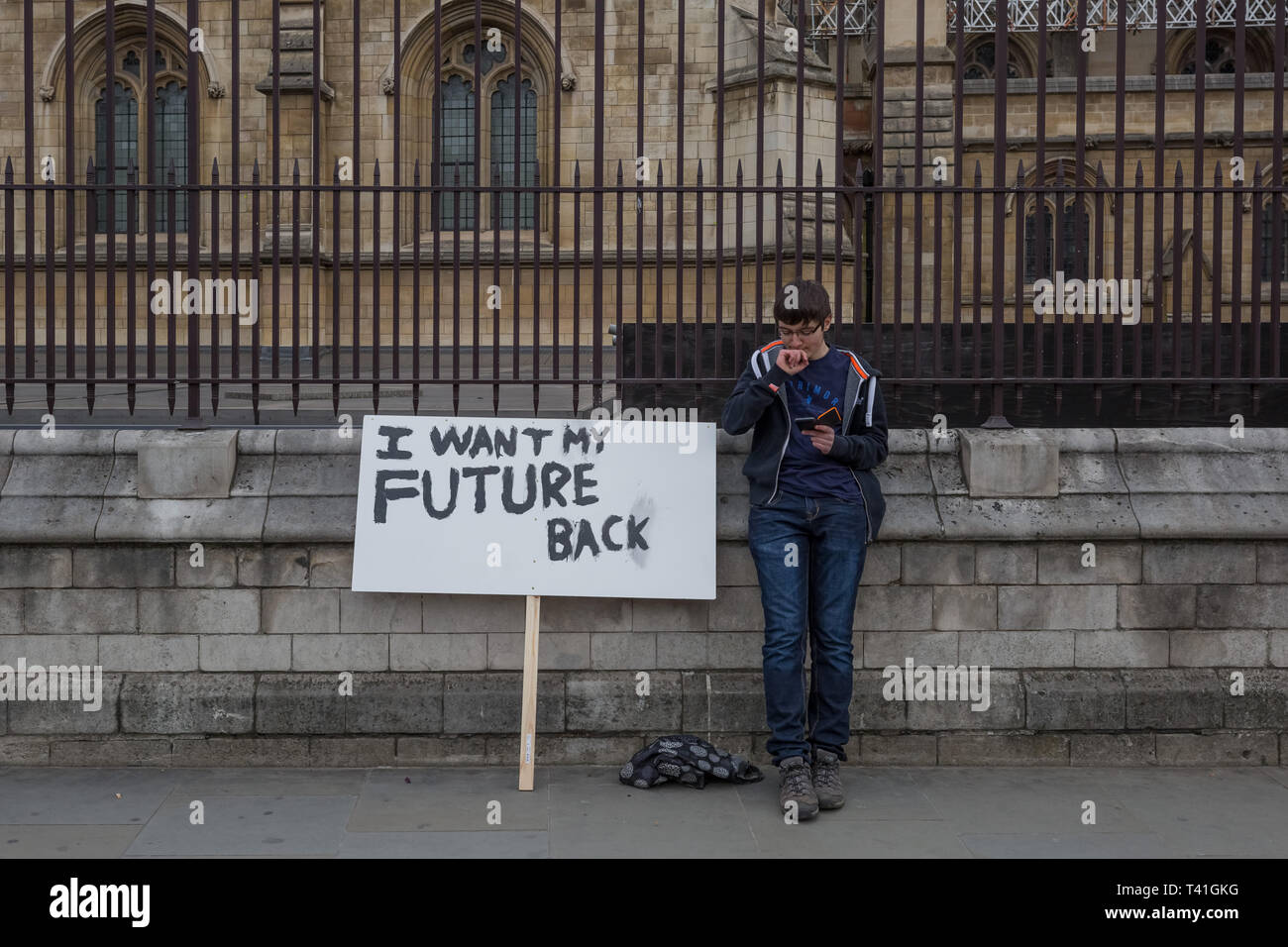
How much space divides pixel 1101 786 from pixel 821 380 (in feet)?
6.81

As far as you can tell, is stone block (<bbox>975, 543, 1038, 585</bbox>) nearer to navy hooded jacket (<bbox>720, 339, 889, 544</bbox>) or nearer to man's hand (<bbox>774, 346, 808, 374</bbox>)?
navy hooded jacket (<bbox>720, 339, 889, 544</bbox>)

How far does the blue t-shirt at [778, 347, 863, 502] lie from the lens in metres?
5.06

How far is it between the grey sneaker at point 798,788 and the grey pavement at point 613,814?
0.23 ft

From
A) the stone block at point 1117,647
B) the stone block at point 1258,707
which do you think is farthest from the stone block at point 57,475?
the stone block at point 1258,707

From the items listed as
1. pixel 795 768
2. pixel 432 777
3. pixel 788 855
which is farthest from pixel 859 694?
pixel 432 777

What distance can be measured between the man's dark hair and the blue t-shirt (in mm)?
236

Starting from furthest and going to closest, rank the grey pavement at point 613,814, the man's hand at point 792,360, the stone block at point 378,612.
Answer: the stone block at point 378,612 → the man's hand at point 792,360 → the grey pavement at point 613,814

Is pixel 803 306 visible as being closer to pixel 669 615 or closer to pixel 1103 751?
pixel 669 615

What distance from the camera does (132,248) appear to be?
600 centimetres

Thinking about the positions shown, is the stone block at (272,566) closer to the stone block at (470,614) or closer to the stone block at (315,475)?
the stone block at (315,475)

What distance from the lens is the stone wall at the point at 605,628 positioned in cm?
559

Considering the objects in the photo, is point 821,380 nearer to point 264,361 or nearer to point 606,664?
point 606,664

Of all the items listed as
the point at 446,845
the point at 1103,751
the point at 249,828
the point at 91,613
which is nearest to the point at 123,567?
the point at 91,613

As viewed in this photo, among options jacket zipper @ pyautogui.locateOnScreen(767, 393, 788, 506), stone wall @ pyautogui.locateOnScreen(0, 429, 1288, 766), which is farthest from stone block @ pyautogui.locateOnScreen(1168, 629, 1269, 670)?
jacket zipper @ pyautogui.locateOnScreen(767, 393, 788, 506)
